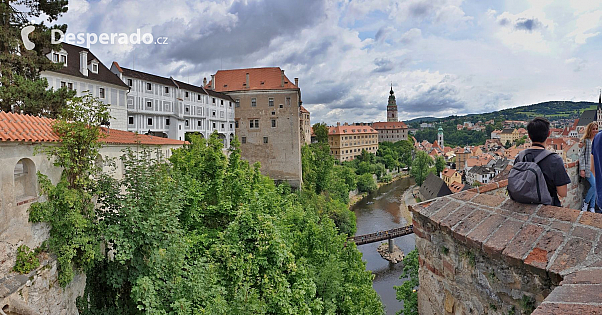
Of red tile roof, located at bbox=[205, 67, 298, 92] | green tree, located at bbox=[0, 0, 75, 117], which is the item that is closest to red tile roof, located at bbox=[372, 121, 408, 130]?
red tile roof, located at bbox=[205, 67, 298, 92]

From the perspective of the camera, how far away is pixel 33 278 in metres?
6.71

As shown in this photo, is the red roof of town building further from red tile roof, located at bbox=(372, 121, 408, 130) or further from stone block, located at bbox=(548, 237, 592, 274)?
stone block, located at bbox=(548, 237, 592, 274)

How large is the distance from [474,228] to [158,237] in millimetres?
7293

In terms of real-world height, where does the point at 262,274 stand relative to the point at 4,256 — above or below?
below

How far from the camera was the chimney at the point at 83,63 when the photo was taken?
2420 centimetres

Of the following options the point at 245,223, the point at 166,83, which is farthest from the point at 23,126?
the point at 166,83

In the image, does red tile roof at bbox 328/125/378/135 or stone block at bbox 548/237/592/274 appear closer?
stone block at bbox 548/237/592/274

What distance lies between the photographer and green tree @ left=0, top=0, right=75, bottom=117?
1208 cm

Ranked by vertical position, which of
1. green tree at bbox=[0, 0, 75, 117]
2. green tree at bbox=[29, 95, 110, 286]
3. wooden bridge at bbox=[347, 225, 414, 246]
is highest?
green tree at bbox=[0, 0, 75, 117]

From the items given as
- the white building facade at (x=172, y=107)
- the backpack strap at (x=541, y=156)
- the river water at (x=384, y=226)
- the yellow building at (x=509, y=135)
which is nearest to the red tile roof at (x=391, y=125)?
the yellow building at (x=509, y=135)

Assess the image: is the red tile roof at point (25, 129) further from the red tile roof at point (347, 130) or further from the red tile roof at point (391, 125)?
the red tile roof at point (391, 125)

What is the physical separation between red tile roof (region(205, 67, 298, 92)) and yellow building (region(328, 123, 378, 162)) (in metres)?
52.6

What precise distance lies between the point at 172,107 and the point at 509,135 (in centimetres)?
14638

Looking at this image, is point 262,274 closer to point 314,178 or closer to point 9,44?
point 9,44
